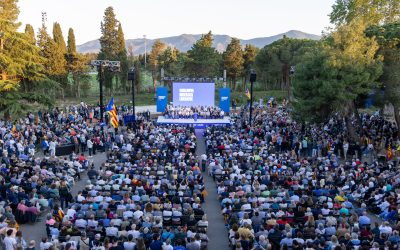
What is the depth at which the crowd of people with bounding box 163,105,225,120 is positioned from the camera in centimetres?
3143

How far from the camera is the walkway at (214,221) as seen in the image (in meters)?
10.9

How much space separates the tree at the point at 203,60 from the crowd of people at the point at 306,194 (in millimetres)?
28993

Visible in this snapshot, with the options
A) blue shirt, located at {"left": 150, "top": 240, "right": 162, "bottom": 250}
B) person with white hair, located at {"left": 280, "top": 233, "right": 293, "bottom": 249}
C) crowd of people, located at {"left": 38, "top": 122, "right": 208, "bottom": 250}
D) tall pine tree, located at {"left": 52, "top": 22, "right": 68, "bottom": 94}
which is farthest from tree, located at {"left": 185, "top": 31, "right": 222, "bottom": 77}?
blue shirt, located at {"left": 150, "top": 240, "right": 162, "bottom": 250}

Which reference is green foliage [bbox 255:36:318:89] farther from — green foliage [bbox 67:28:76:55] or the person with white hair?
the person with white hair

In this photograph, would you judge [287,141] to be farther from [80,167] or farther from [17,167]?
[17,167]

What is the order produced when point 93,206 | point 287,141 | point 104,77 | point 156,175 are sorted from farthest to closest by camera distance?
1. point 104,77
2. point 287,141
3. point 156,175
4. point 93,206

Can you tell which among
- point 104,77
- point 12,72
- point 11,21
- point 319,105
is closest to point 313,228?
point 319,105

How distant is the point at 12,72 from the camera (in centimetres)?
2555

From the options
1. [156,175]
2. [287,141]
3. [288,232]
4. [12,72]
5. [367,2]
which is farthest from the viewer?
[367,2]

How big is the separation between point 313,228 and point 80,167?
10667mm

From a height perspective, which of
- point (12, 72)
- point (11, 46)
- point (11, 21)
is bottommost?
point (12, 72)

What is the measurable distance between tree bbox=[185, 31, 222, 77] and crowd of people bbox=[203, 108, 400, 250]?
95.1 feet

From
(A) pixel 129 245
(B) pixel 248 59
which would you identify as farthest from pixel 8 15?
(B) pixel 248 59

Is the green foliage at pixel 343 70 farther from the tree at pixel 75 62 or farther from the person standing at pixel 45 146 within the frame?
the tree at pixel 75 62
